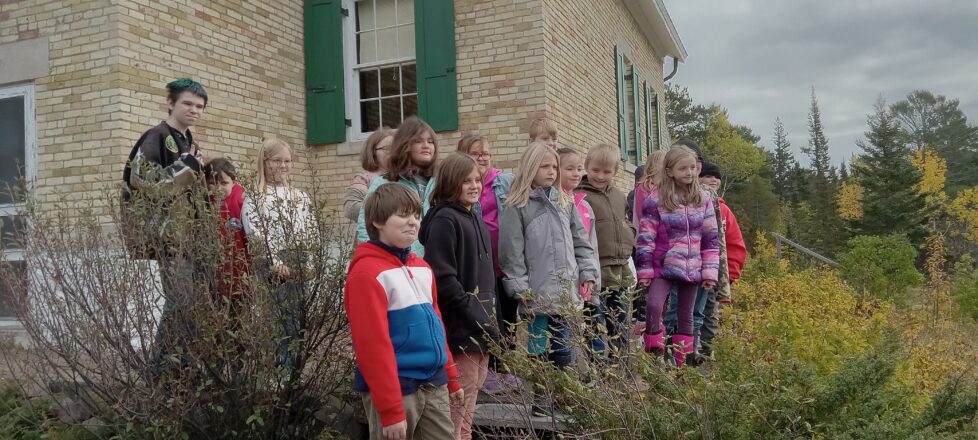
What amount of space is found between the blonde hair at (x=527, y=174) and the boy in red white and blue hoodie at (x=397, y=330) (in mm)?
1044

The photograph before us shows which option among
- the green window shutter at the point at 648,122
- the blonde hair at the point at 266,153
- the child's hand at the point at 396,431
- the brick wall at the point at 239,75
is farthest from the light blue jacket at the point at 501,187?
the green window shutter at the point at 648,122

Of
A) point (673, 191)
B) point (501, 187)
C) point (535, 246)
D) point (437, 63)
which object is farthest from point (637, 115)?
point (535, 246)

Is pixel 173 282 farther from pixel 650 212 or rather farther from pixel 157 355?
pixel 650 212

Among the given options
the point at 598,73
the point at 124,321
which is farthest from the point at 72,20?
the point at 598,73

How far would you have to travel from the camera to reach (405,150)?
379cm

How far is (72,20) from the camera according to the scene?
21.9ft

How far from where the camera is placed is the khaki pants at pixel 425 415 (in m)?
2.87

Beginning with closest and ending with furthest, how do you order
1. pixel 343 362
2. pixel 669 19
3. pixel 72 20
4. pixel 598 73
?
1. pixel 343 362
2. pixel 72 20
3. pixel 598 73
4. pixel 669 19

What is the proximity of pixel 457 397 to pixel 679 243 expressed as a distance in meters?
2.15

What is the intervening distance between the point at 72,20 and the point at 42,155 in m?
1.29

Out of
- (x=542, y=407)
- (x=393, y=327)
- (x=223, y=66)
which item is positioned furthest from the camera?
(x=223, y=66)

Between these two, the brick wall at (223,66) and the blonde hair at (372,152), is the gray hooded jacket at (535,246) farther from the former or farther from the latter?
the brick wall at (223,66)

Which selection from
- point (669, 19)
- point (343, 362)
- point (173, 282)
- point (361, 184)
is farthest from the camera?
point (669, 19)

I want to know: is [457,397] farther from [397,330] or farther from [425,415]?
[397,330]
